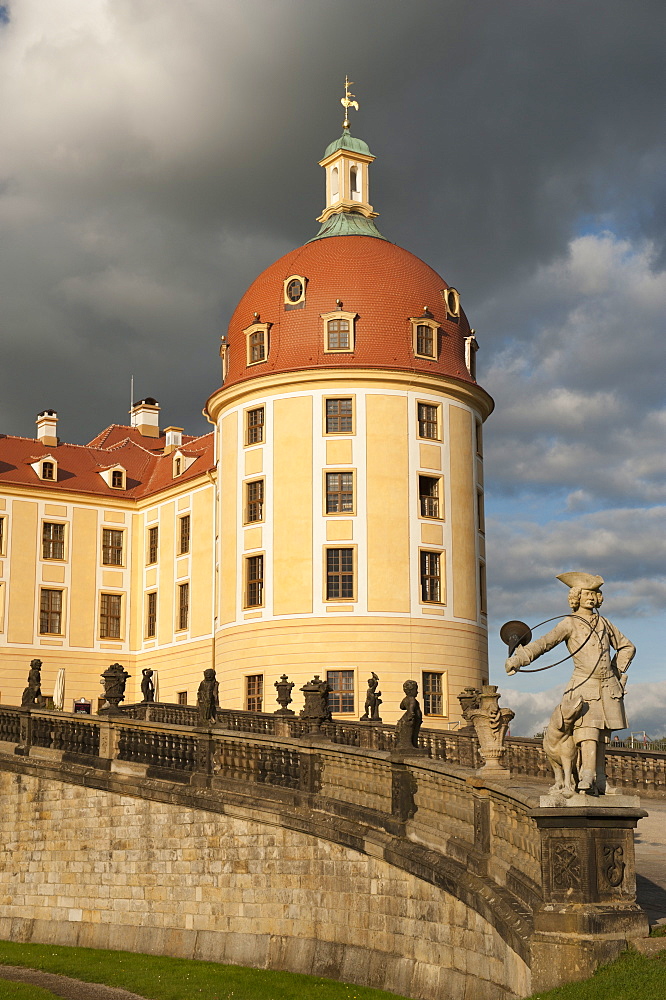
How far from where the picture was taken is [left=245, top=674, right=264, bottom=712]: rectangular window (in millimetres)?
41750

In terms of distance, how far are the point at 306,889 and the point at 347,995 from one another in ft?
10.5

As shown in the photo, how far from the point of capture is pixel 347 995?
17.0m

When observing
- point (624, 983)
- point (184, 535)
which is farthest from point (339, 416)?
point (624, 983)

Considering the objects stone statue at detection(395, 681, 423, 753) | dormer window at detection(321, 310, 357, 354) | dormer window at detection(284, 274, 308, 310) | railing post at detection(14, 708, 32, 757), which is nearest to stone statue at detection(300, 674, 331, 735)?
stone statue at detection(395, 681, 423, 753)

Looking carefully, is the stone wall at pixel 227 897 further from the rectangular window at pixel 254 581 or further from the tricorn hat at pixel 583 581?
the rectangular window at pixel 254 581

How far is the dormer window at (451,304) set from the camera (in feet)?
151

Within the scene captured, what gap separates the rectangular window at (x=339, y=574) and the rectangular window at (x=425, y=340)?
25.9 ft

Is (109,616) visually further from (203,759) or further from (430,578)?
(203,759)

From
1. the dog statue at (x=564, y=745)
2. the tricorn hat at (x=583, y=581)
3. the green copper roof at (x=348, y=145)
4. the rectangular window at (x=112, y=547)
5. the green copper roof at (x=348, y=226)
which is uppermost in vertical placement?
the green copper roof at (x=348, y=145)

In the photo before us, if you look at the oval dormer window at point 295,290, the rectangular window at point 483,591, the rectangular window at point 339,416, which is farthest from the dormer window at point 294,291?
the rectangular window at point 483,591

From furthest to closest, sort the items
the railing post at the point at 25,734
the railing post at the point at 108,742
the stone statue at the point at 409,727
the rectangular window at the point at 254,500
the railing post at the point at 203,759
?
the rectangular window at the point at 254,500 → the railing post at the point at 25,734 → the railing post at the point at 108,742 → the railing post at the point at 203,759 → the stone statue at the point at 409,727

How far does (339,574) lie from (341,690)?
3.90 m

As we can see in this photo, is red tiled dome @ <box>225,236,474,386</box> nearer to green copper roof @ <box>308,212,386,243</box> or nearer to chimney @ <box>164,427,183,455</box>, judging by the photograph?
green copper roof @ <box>308,212,386,243</box>

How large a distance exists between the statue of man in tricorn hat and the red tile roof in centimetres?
3763
